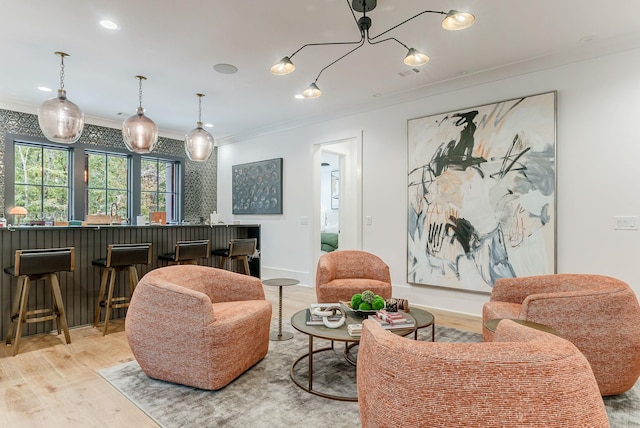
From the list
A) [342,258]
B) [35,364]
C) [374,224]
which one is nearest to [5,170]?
[35,364]

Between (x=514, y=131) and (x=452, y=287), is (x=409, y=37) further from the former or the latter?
(x=452, y=287)

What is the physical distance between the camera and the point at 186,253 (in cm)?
422

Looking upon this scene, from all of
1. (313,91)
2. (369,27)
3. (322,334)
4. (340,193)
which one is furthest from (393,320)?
(340,193)

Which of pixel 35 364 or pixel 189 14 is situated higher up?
pixel 189 14

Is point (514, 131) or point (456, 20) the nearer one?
point (456, 20)

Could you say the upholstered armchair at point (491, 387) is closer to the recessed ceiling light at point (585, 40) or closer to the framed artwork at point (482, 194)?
the framed artwork at point (482, 194)

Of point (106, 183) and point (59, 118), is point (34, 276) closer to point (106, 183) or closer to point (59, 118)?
point (59, 118)

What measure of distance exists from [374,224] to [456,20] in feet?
10.2

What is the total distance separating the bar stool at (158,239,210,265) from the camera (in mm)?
4160

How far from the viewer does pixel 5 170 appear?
16.8 feet

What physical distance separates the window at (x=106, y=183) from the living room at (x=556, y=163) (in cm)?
111

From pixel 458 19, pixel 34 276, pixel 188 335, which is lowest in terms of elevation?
pixel 188 335

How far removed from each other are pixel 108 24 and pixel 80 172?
357cm

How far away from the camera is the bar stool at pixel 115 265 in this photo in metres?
3.55
